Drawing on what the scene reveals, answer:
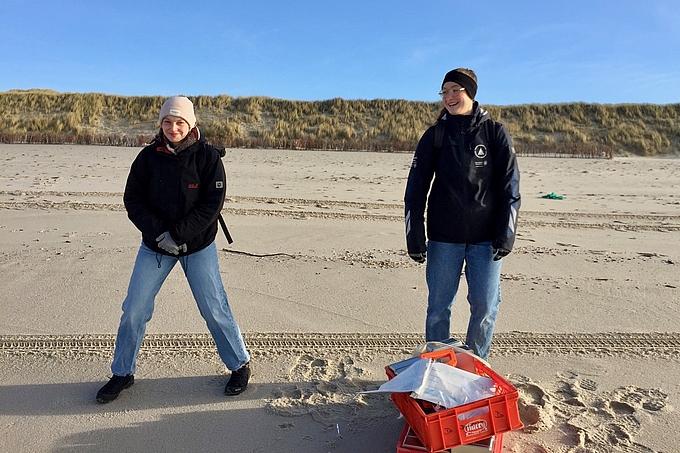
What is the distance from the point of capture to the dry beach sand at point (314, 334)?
318 cm

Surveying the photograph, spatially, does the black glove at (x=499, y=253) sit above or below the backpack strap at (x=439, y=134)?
below

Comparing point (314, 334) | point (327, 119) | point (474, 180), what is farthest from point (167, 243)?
point (327, 119)

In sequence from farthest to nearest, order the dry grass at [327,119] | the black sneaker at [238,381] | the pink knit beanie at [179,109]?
the dry grass at [327,119] → the black sneaker at [238,381] → the pink knit beanie at [179,109]

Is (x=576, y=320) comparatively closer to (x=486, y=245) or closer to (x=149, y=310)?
(x=486, y=245)

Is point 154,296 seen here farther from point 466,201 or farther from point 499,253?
point 499,253

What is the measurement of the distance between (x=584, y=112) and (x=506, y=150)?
36.2 metres

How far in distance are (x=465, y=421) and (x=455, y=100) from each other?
1787 mm

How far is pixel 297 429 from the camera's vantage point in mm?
3189

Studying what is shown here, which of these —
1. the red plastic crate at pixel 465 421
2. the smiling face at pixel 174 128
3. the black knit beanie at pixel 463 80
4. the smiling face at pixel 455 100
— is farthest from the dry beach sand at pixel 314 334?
the black knit beanie at pixel 463 80

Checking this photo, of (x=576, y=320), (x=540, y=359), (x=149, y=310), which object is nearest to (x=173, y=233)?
(x=149, y=310)

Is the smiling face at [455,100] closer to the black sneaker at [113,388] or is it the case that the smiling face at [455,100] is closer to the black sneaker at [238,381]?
the black sneaker at [238,381]

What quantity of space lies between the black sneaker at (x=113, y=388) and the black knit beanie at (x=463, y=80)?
270 cm

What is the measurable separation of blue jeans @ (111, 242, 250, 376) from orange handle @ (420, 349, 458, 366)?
51.1 inches

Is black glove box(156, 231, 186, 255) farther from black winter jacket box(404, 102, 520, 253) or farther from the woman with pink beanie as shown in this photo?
black winter jacket box(404, 102, 520, 253)
